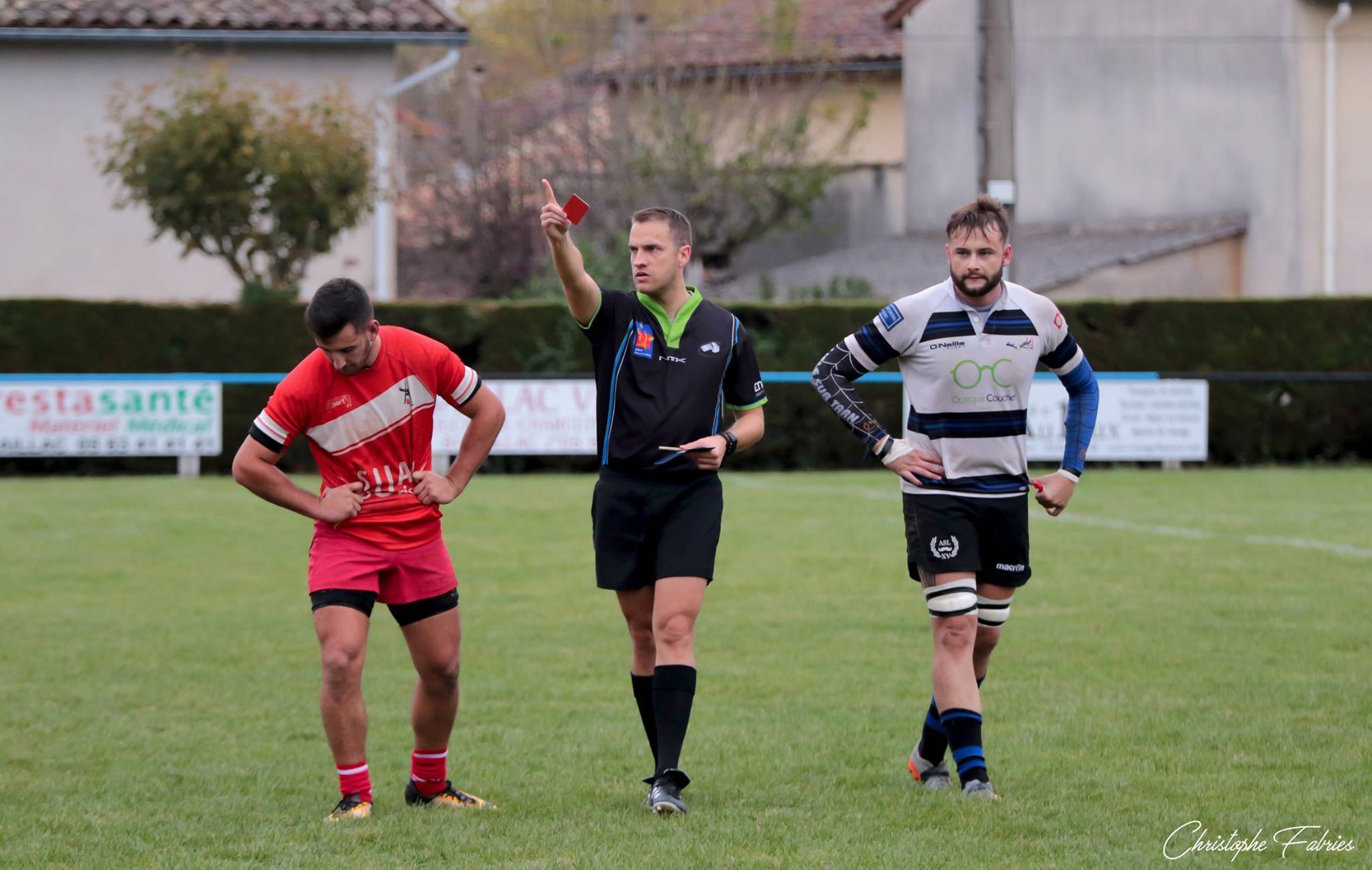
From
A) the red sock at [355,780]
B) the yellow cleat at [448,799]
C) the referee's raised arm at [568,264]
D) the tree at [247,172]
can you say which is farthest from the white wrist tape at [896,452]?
the tree at [247,172]

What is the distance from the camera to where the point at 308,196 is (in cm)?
2508

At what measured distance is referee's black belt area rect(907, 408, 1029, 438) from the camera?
243 inches

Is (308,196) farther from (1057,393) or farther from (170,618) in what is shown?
(170,618)

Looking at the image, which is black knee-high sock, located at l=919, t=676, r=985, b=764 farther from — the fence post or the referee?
the fence post

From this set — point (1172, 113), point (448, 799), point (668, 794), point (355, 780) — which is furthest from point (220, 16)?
point (668, 794)

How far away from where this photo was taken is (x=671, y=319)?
A: 6168 millimetres

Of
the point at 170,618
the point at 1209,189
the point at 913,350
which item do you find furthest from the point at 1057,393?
the point at 913,350

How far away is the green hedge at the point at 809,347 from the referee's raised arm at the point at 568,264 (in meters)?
17.6

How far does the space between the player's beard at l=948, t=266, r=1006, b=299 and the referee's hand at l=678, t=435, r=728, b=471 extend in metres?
1.04

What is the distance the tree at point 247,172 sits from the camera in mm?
24656

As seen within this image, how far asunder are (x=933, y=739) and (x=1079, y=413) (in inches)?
54.1

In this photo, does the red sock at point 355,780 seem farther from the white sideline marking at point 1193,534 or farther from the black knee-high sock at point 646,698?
the white sideline marking at point 1193,534

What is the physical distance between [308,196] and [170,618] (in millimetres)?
14926

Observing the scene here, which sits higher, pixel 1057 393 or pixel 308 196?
pixel 308 196
